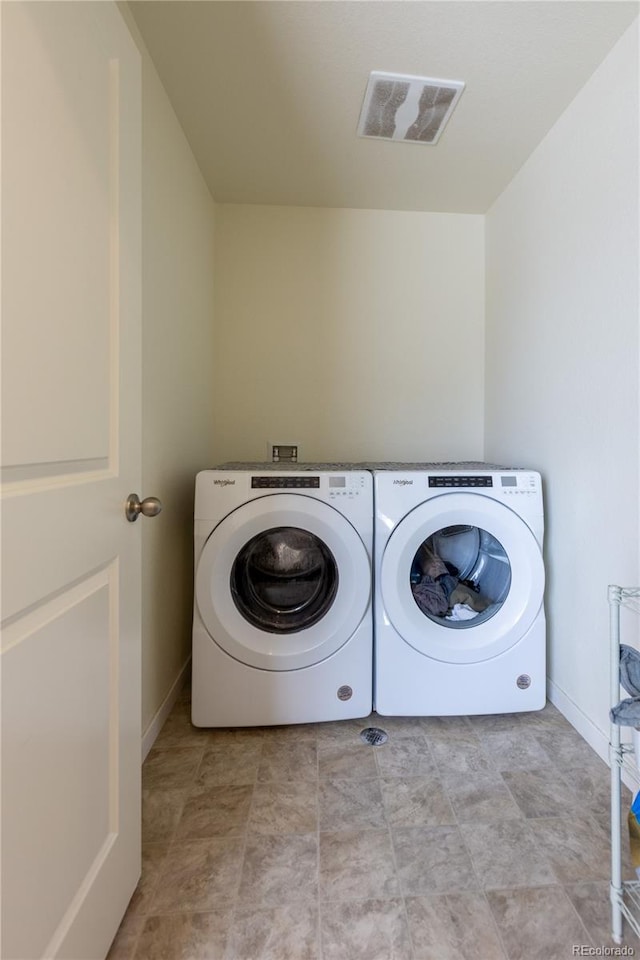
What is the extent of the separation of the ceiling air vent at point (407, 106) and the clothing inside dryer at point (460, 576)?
1.49 metres

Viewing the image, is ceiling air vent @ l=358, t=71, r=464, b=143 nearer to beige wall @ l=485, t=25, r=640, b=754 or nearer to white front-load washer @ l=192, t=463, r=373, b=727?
beige wall @ l=485, t=25, r=640, b=754

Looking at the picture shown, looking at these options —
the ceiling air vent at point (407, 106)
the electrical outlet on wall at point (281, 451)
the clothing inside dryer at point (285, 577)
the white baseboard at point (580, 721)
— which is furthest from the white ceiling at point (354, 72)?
the white baseboard at point (580, 721)

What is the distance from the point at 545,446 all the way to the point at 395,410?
2.62 ft

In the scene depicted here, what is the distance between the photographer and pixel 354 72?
4.25 feet

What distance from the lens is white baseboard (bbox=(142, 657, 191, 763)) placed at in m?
1.30

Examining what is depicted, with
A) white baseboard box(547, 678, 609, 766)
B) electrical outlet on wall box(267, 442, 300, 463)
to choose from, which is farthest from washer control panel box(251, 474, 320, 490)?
white baseboard box(547, 678, 609, 766)

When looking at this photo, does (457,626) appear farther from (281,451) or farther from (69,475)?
(69,475)

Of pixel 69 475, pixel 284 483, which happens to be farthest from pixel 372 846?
pixel 69 475

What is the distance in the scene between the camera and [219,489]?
136 centimetres

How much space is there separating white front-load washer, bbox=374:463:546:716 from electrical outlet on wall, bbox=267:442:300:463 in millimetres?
798

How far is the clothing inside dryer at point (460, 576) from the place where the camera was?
4.87 feet

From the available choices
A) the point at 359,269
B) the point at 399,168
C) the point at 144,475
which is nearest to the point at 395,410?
the point at 359,269

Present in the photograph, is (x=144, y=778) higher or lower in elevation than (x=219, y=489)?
lower

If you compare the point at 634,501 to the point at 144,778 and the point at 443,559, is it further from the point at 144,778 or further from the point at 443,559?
the point at 144,778
